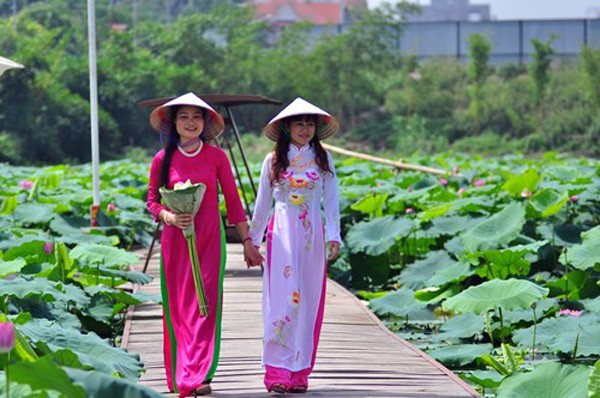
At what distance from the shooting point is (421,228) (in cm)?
1117

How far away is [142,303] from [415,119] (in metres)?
32.2

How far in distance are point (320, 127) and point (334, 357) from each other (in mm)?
1225

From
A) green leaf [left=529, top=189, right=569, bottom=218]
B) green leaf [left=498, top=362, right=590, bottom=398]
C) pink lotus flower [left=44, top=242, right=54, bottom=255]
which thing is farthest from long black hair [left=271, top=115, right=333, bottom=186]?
green leaf [left=529, top=189, right=569, bottom=218]

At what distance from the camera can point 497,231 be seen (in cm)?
935

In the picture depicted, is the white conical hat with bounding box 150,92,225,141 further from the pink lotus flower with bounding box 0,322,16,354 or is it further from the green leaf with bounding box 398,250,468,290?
the green leaf with bounding box 398,250,468,290

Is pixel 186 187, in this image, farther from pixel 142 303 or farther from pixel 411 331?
pixel 411 331

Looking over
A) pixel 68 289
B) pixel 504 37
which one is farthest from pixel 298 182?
pixel 504 37

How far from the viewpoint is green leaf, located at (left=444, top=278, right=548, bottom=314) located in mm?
6422

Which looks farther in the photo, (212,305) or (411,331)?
(411,331)

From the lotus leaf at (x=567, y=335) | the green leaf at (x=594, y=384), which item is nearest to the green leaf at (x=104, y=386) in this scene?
the green leaf at (x=594, y=384)

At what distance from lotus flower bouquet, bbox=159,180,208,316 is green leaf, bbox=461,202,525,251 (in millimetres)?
4021

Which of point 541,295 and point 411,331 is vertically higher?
point 541,295

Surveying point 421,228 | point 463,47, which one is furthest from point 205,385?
point 463,47

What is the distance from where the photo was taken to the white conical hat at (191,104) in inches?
212
